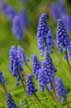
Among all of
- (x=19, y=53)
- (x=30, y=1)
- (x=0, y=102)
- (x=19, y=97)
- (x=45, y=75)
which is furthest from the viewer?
(x=30, y=1)

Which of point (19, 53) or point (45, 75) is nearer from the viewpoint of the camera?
point (45, 75)

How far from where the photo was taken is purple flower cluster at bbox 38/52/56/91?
16.7 ft

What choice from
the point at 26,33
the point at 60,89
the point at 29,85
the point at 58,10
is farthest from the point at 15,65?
the point at 26,33

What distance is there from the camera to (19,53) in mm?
6023

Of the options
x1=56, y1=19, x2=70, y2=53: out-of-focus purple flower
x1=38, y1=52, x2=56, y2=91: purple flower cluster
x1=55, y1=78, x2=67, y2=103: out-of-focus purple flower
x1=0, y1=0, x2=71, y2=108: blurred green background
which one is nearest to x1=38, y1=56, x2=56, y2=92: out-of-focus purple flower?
x1=38, y1=52, x2=56, y2=91: purple flower cluster

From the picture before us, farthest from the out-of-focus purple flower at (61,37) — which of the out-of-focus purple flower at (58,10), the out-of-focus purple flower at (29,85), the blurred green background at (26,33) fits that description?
the out-of-focus purple flower at (58,10)

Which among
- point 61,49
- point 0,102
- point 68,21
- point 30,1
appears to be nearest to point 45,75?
point 61,49

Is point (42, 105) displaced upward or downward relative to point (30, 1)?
downward

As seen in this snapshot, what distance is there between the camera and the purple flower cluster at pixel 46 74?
510cm

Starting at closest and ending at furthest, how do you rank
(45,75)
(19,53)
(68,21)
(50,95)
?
(45,75) < (50,95) < (19,53) < (68,21)

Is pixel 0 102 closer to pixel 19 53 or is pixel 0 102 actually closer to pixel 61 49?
pixel 19 53

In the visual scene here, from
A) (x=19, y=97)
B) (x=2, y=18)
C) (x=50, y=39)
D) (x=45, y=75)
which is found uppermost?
(x=2, y=18)

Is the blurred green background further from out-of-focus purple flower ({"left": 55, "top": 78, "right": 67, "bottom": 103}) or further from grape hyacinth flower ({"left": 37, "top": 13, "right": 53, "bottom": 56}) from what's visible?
out-of-focus purple flower ({"left": 55, "top": 78, "right": 67, "bottom": 103})

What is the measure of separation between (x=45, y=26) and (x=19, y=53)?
805 millimetres
